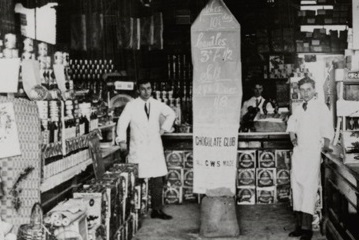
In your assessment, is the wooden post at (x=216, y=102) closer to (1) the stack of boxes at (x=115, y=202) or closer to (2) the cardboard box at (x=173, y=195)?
(1) the stack of boxes at (x=115, y=202)

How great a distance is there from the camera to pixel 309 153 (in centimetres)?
568

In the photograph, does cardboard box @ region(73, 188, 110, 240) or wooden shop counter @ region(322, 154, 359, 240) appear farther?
wooden shop counter @ region(322, 154, 359, 240)

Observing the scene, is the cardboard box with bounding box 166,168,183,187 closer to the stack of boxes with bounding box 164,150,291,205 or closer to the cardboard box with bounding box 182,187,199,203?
the cardboard box with bounding box 182,187,199,203

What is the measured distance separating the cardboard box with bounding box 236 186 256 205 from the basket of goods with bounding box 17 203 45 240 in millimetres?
4655

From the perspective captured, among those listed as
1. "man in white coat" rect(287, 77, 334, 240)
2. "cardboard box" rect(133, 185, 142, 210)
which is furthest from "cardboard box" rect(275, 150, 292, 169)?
"cardboard box" rect(133, 185, 142, 210)

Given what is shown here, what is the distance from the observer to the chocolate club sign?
5520 mm

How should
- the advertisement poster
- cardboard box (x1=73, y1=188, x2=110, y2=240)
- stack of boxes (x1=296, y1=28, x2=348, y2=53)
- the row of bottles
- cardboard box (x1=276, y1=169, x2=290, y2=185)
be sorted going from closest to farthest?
the advertisement poster
cardboard box (x1=73, y1=188, x2=110, y2=240)
cardboard box (x1=276, y1=169, x2=290, y2=185)
the row of bottles
stack of boxes (x1=296, y1=28, x2=348, y2=53)

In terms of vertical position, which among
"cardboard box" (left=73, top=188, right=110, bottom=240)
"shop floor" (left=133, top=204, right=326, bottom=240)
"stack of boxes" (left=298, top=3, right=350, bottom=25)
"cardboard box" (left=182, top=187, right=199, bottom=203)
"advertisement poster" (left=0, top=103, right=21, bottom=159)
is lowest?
"shop floor" (left=133, top=204, right=326, bottom=240)

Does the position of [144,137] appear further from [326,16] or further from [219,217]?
[326,16]

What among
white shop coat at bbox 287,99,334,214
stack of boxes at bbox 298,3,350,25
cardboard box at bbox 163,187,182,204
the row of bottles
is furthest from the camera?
stack of boxes at bbox 298,3,350,25

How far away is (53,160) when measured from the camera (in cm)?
459

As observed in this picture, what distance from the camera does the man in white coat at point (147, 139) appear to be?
6.80 metres

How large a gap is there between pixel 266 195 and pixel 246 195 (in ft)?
0.93

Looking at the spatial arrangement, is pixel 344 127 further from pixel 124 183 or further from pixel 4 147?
pixel 4 147
